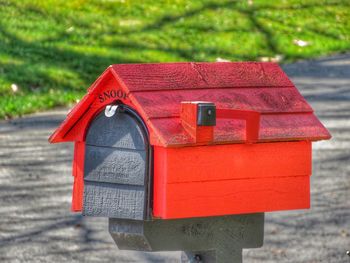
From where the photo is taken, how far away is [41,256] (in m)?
5.52

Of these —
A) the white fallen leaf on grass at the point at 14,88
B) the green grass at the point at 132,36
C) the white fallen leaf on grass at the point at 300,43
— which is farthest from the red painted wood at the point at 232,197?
the white fallen leaf on grass at the point at 300,43

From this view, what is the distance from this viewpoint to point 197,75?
277cm

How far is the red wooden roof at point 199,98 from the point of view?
103 inches

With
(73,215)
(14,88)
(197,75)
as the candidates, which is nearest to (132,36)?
(14,88)

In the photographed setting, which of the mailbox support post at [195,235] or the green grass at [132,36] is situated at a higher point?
the green grass at [132,36]

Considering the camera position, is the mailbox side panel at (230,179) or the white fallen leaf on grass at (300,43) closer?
the mailbox side panel at (230,179)

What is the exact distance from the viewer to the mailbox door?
2688 mm

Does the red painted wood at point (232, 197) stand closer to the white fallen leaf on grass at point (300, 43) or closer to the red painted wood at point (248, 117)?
the red painted wood at point (248, 117)

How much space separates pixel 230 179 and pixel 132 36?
7621 millimetres

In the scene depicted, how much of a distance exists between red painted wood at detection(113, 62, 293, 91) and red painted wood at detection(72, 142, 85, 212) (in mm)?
310

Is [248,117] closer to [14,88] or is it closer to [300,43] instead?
[14,88]

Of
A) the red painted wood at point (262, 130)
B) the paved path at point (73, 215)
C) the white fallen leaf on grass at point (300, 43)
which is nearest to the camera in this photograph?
the red painted wood at point (262, 130)

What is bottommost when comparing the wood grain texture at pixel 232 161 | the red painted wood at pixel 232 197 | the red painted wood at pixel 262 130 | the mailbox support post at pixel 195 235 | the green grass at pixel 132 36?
the mailbox support post at pixel 195 235

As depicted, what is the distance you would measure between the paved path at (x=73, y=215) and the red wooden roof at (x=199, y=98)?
9.28ft
